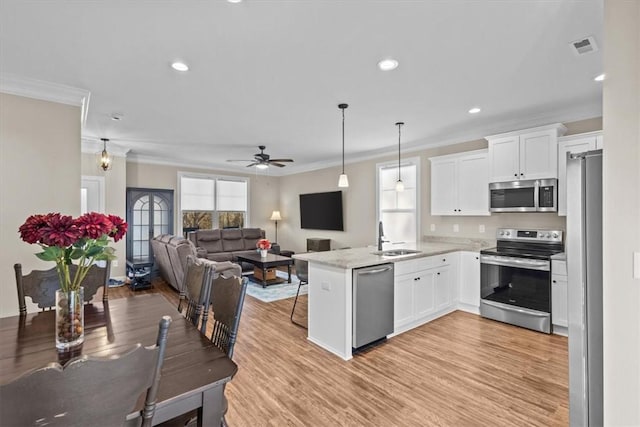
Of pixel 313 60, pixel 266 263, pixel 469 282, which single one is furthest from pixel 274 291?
pixel 313 60

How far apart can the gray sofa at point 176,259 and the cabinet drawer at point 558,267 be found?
4167mm

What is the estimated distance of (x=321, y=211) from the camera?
7641 millimetres

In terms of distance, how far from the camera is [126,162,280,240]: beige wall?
22.9ft

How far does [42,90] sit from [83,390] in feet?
12.4

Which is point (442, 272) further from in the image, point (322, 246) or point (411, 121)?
point (322, 246)

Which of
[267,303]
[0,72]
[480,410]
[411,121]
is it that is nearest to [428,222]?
[411,121]

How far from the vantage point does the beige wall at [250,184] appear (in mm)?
6988

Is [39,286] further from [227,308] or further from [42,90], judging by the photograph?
[42,90]

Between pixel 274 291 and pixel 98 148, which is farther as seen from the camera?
pixel 98 148

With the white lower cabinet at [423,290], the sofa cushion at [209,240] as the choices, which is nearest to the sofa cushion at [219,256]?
the sofa cushion at [209,240]

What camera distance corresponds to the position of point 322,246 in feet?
24.2

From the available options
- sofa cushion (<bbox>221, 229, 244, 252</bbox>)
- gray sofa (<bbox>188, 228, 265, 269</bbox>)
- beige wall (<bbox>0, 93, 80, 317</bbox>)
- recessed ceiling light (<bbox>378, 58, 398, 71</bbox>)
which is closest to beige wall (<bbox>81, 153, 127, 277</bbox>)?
gray sofa (<bbox>188, 228, 265, 269</bbox>)

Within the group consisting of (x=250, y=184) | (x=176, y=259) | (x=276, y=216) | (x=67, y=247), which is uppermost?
(x=250, y=184)

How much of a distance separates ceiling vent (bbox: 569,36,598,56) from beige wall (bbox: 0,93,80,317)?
4.91m
